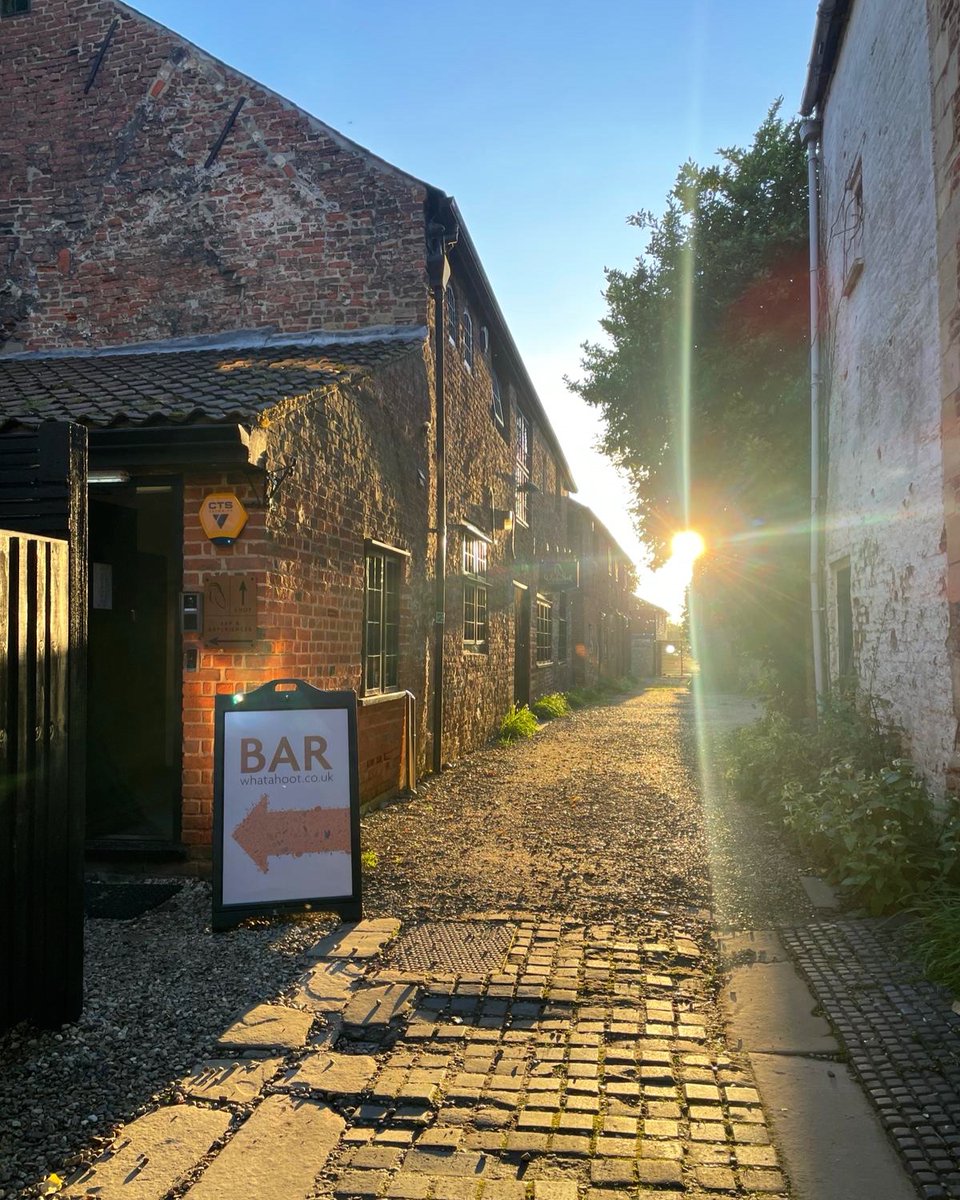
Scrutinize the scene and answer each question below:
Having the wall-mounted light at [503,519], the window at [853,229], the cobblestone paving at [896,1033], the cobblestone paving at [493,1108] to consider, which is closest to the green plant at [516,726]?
the wall-mounted light at [503,519]

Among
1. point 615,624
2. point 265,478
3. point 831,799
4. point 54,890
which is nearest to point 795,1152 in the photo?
point 54,890

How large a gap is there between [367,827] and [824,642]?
19.0 feet

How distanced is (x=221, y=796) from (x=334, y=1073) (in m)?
Answer: 1.90

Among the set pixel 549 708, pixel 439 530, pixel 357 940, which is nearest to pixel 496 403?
pixel 439 530

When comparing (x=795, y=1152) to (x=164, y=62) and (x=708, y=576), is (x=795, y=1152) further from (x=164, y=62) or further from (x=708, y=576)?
(x=708, y=576)

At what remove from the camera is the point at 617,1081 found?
309 cm

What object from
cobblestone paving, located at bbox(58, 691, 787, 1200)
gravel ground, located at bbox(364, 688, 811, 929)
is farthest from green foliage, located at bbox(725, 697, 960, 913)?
cobblestone paving, located at bbox(58, 691, 787, 1200)

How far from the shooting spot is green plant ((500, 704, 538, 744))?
543 inches

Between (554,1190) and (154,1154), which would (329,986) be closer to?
(154,1154)

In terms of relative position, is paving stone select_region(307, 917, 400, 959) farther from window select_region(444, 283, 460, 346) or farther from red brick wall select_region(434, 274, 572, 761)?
window select_region(444, 283, 460, 346)

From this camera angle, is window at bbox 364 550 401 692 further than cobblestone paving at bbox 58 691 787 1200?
Yes

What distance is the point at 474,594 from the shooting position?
40.6 ft

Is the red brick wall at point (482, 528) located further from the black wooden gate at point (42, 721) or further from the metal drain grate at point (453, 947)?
the black wooden gate at point (42, 721)

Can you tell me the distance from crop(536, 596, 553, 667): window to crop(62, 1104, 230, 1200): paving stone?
15.3m
